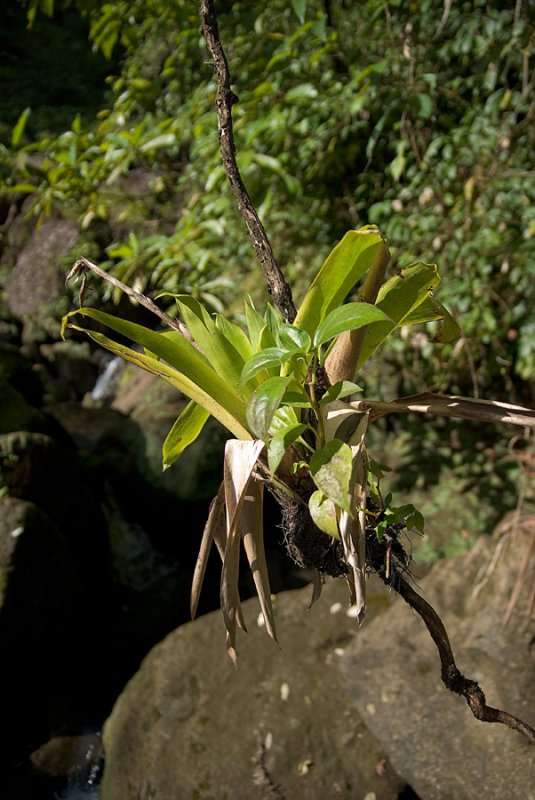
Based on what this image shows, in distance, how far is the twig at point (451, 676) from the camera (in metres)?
1.02

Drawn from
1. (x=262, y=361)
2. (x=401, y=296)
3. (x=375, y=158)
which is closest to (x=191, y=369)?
(x=262, y=361)

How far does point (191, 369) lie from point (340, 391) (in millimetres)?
254

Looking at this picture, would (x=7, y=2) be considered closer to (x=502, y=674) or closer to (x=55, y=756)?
(x=55, y=756)

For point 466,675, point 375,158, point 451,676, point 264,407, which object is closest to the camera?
point 264,407

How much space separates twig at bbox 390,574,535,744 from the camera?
102 centimetres

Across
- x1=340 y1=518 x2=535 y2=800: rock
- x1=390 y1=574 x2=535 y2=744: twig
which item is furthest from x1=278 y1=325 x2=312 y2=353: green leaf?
x1=340 y1=518 x2=535 y2=800: rock

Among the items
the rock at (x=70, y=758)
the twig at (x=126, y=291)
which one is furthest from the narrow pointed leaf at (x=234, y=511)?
the rock at (x=70, y=758)

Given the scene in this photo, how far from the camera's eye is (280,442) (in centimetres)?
92

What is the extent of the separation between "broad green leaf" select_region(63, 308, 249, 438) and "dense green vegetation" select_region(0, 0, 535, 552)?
2.26m

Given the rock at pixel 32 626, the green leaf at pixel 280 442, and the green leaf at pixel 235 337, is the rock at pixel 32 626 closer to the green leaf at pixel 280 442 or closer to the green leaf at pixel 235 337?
the green leaf at pixel 235 337

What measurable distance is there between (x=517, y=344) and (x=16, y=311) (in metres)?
5.84

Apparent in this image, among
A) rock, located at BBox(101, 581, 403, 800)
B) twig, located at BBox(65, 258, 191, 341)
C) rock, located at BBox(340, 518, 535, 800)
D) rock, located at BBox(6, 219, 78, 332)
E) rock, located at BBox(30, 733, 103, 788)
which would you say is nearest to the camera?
twig, located at BBox(65, 258, 191, 341)

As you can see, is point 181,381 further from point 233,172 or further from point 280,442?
point 233,172

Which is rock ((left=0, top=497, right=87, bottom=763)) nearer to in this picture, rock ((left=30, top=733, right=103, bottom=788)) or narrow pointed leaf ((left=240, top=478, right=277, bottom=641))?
rock ((left=30, top=733, right=103, bottom=788))
